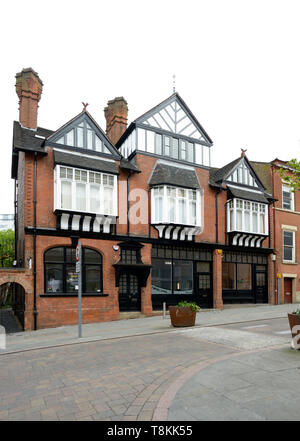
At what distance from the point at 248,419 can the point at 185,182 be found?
16.4 m

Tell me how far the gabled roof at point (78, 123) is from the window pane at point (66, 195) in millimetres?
2354

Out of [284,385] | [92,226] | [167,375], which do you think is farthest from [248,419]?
[92,226]

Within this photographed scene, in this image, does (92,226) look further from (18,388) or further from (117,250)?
(18,388)

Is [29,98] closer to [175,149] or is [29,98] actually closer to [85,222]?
[85,222]

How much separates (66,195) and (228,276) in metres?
12.6

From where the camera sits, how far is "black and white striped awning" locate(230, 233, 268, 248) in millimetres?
22547

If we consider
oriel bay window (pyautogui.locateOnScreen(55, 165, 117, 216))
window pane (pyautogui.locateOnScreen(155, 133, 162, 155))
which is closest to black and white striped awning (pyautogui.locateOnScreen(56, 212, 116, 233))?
oriel bay window (pyautogui.locateOnScreen(55, 165, 117, 216))

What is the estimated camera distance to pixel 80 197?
17.2 m

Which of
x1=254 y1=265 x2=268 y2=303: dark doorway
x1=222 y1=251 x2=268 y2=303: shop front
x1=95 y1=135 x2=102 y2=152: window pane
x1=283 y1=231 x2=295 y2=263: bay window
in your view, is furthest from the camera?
x1=283 y1=231 x2=295 y2=263: bay window

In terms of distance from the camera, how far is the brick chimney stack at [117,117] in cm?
2317

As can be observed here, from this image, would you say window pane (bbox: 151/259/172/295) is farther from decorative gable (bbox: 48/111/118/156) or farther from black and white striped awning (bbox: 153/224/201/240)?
decorative gable (bbox: 48/111/118/156)

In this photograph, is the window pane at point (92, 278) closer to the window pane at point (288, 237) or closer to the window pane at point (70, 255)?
the window pane at point (70, 255)

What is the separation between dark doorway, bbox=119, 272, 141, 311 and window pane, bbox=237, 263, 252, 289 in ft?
26.9

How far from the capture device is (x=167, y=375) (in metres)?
7.04
